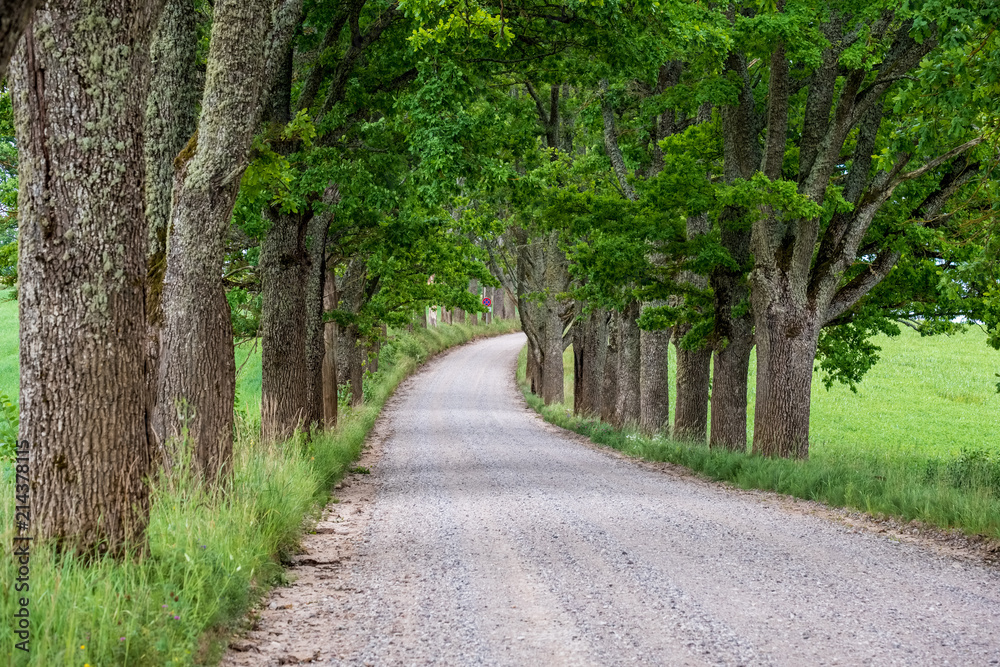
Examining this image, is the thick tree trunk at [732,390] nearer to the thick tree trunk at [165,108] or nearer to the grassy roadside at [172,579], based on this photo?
the grassy roadside at [172,579]

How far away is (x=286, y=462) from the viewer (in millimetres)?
10680

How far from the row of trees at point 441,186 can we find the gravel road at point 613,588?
6.07 feet

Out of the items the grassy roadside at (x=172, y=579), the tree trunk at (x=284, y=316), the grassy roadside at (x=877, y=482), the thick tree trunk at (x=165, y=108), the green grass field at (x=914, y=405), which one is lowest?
the green grass field at (x=914, y=405)

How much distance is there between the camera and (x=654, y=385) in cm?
2109

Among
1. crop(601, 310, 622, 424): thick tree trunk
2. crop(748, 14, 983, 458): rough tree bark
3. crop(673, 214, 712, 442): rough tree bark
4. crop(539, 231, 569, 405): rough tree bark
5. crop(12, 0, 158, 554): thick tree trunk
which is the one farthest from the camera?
crop(539, 231, 569, 405): rough tree bark

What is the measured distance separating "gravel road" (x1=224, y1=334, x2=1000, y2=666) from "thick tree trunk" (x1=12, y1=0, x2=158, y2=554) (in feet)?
4.84

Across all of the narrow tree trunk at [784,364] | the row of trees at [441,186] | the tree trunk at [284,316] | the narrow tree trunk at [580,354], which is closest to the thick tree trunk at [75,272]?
the row of trees at [441,186]

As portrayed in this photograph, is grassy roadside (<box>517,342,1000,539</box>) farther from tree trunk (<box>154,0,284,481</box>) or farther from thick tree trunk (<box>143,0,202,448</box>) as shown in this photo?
thick tree trunk (<box>143,0,202,448</box>)

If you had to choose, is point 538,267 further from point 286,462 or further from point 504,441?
point 286,462

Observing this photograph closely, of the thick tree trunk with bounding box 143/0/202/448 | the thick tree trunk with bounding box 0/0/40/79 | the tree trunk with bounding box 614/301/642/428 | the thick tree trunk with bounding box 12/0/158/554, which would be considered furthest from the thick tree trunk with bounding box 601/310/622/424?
the thick tree trunk with bounding box 0/0/40/79

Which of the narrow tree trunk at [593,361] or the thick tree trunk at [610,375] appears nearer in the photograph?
the thick tree trunk at [610,375]

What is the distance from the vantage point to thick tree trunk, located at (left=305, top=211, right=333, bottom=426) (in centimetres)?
1698

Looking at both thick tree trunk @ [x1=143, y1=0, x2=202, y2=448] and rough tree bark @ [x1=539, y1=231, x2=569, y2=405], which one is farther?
rough tree bark @ [x1=539, y1=231, x2=569, y2=405]

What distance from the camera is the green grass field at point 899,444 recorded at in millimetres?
10664
